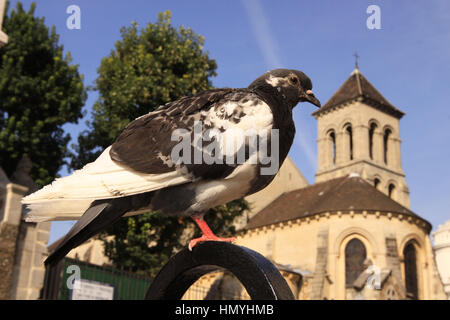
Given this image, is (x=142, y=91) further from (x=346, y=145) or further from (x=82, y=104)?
(x=346, y=145)

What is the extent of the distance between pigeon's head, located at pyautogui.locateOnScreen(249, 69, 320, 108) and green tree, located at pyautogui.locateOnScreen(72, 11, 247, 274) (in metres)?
14.8

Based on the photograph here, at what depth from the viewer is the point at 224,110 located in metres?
2.52

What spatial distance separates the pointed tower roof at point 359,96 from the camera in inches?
2191

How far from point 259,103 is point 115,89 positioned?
1775cm

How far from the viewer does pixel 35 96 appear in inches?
760

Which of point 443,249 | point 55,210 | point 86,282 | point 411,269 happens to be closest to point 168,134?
point 55,210

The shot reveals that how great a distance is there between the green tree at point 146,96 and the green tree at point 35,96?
41.8 inches

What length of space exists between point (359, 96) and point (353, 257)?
25.3 m

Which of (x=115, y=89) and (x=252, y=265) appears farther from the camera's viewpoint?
(x=115, y=89)

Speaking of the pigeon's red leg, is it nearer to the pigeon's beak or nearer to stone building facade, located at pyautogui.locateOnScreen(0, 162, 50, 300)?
the pigeon's beak

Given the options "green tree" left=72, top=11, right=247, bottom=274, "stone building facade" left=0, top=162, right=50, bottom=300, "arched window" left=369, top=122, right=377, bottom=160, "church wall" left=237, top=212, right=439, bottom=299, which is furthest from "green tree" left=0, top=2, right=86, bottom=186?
"arched window" left=369, top=122, right=377, bottom=160

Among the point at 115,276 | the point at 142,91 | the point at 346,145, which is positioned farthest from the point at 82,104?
the point at 346,145

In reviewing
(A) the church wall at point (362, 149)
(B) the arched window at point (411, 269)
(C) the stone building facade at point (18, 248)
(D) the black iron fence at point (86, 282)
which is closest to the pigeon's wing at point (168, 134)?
(C) the stone building facade at point (18, 248)
